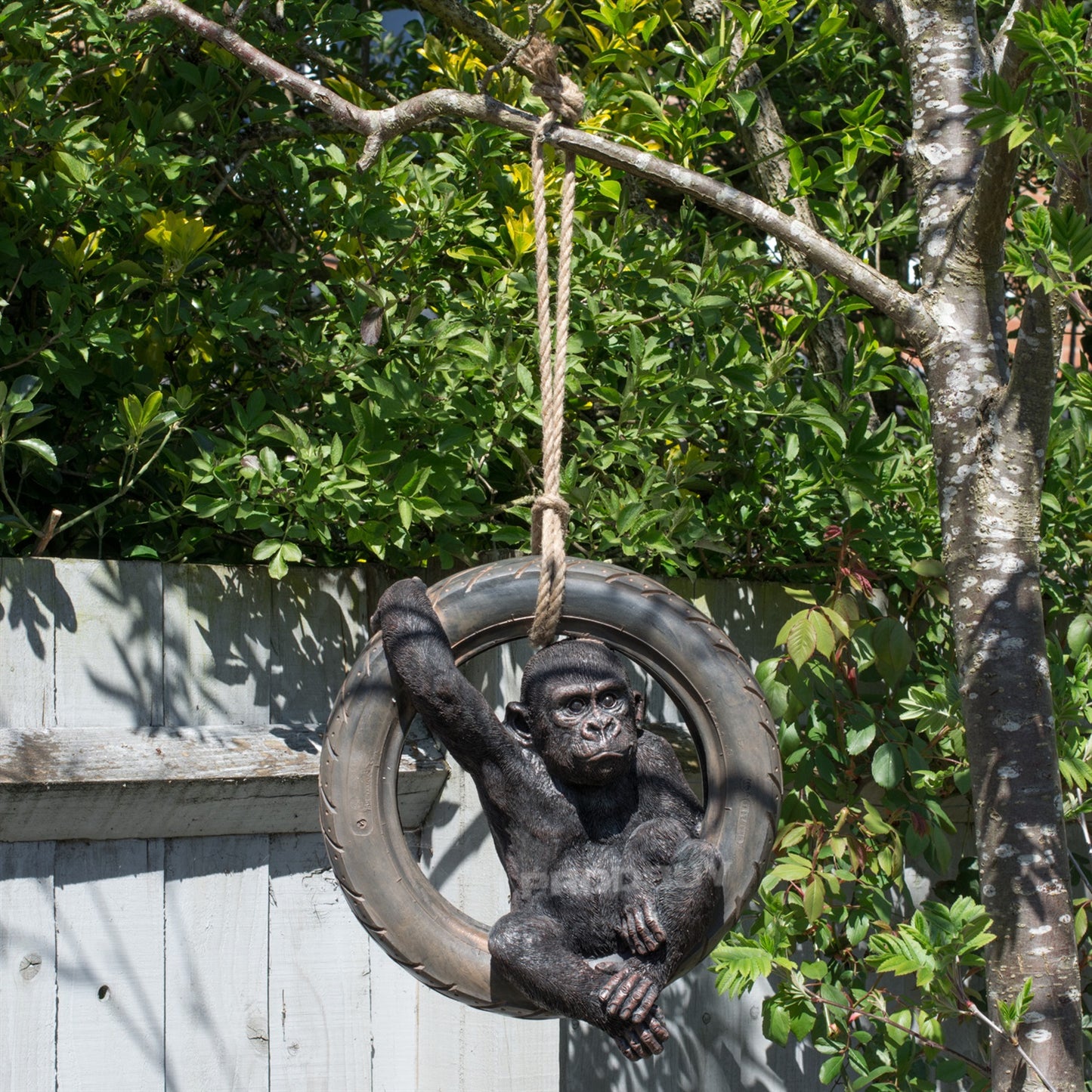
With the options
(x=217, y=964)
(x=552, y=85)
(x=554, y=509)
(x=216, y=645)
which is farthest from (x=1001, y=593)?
(x=217, y=964)

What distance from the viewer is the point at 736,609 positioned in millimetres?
2781

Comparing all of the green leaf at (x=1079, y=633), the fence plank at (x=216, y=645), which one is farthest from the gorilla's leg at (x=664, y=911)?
the green leaf at (x=1079, y=633)

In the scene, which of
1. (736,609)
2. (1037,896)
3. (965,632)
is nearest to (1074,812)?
(1037,896)

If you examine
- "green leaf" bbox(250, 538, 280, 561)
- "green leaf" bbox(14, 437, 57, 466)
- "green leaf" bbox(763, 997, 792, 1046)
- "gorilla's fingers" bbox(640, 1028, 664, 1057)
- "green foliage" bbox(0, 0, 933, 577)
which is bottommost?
"green leaf" bbox(763, 997, 792, 1046)

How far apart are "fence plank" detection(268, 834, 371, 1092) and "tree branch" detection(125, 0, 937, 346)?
1.40 meters

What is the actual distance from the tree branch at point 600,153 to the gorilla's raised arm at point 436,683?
2.81ft

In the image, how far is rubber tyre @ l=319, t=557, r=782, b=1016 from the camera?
1585 mm

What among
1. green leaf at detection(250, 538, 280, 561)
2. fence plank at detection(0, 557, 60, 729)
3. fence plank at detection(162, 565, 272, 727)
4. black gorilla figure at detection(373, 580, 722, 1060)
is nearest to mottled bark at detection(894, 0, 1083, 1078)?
black gorilla figure at detection(373, 580, 722, 1060)

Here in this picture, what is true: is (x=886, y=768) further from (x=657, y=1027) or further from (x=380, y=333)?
(x=380, y=333)

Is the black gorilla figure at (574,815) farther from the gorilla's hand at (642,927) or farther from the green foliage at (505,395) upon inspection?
the green foliage at (505,395)

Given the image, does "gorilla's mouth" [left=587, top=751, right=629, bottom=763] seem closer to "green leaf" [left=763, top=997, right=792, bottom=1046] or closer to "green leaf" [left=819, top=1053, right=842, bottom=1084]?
"green leaf" [left=763, top=997, right=792, bottom=1046]

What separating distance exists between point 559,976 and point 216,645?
1.15 metres

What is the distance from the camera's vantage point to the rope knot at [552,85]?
72.8 inches

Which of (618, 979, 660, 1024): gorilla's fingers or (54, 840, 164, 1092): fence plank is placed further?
(54, 840, 164, 1092): fence plank
